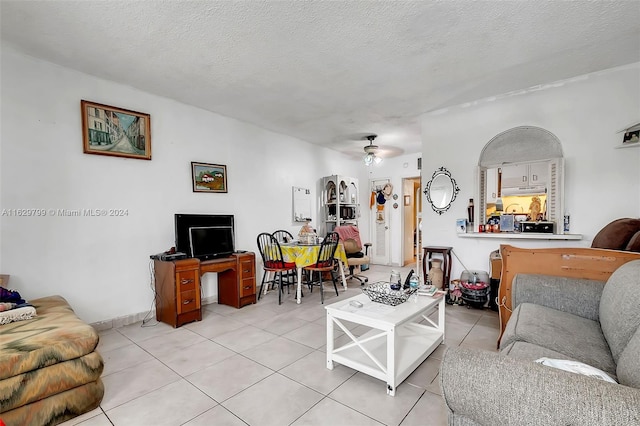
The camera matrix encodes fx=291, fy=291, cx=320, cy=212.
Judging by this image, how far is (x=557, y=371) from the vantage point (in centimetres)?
91

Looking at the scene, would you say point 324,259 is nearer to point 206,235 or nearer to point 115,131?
point 206,235

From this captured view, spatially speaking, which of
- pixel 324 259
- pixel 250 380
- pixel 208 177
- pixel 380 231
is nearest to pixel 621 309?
pixel 250 380

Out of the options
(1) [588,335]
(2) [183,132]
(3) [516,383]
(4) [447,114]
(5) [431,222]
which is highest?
(4) [447,114]

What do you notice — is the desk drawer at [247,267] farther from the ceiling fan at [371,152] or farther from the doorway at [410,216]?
the doorway at [410,216]

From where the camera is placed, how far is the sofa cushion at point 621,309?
4.59 feet

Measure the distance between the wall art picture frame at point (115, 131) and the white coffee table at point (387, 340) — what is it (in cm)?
284

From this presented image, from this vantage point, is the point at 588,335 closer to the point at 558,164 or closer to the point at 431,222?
the point at 558,164

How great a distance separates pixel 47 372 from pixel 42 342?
0.17m

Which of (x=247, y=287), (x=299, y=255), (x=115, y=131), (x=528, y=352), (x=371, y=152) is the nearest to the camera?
(x=528, y=352)

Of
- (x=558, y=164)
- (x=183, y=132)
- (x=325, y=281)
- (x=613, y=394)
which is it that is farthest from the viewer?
(x=325, y=281)

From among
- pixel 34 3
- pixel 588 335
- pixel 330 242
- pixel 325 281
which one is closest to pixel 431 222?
pixel 330 242

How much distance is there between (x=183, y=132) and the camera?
379 centimetres

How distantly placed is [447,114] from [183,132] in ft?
11.8

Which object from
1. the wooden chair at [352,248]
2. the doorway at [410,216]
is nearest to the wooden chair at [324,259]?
the wooden chair at [352,248]
